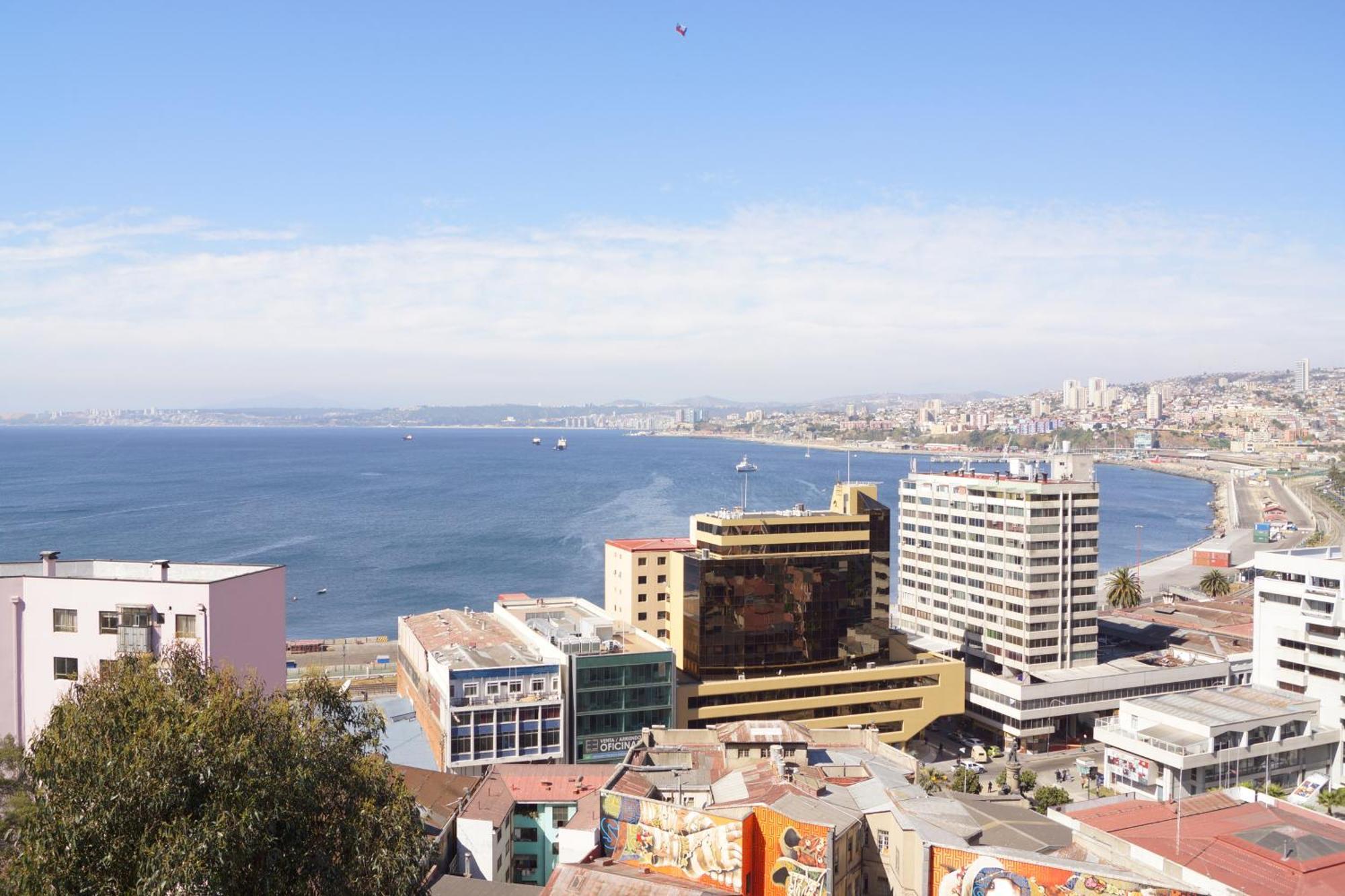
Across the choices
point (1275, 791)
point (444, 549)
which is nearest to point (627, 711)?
point (1275, 791)

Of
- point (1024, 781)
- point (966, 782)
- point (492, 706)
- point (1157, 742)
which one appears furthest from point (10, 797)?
point (1157, 742)

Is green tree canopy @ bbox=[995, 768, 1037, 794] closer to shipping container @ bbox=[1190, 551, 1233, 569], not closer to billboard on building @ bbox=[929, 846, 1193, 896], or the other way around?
billboard on building @ bbox=[929, 846, 1193, 896]

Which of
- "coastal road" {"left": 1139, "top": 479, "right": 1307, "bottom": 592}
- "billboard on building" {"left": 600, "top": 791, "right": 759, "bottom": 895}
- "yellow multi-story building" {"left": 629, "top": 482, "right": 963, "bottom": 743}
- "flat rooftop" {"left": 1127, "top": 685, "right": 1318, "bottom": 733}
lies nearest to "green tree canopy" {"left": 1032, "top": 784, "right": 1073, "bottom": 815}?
"flat rooftop" {"left": 1127, "top": 685, "right": 1318, "bottom": 733}

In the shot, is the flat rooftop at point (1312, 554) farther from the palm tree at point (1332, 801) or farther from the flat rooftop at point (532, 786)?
the flat rooftop at point (532, 786)

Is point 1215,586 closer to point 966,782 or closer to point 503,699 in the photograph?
point 966,782

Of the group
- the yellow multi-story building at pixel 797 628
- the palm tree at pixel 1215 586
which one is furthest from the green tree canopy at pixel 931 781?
the palm tree at pixel 1215 586
